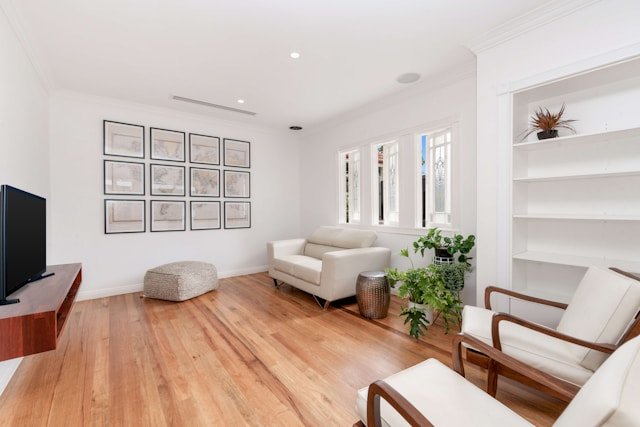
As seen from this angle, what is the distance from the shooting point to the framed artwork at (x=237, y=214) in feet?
15.5

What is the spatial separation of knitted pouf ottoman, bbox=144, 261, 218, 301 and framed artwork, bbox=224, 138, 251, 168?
5.99ft

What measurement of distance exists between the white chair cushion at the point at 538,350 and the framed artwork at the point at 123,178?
4.22m

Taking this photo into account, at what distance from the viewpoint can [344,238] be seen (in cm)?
397

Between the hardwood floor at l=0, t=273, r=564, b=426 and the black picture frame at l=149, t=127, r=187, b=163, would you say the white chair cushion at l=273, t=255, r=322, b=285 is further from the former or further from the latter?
the black picture frame at l=149, t=127, r=187, b=163

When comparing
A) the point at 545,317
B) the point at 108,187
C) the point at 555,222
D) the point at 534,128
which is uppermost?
the point at 534,128

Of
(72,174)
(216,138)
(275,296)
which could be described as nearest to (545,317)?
(275,296)

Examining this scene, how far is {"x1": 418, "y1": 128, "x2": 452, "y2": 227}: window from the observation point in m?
3.33

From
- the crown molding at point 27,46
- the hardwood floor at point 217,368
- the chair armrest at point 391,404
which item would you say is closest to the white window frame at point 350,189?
the hardwood floor at point 217,368

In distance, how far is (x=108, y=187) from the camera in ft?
12.4

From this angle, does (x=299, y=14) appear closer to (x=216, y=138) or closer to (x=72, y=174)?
(x=216, y=138)

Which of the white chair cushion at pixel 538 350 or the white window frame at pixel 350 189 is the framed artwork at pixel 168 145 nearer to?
the white window frame at pixel 350 189

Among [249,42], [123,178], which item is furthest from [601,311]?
[123,178]

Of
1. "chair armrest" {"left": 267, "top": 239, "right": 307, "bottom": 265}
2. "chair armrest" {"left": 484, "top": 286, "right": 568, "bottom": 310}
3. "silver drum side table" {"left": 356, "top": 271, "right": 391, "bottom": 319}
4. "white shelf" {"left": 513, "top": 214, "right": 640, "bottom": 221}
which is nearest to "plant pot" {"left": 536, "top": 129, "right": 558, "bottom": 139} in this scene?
"white shelf" {"left": 513, "top": 214, "right": 640, "bottom": 221}

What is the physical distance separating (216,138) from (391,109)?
107 inches
